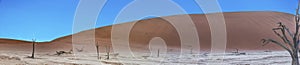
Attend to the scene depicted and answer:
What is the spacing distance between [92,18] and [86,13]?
41cm

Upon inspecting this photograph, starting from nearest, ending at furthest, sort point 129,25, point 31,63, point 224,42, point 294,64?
point 294,64 < point 31,63 < point 224,42 < point 129,25

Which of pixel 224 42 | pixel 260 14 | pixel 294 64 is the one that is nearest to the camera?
pixel 294 64

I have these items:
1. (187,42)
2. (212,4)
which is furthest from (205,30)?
(212,4)

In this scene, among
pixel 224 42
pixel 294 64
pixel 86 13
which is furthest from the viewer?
pixel 224 42

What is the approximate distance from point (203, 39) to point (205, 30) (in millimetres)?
6075

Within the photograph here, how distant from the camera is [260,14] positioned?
7369cm

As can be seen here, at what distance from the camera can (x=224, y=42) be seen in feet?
151

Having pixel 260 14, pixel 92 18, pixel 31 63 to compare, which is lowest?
pixel 31 63

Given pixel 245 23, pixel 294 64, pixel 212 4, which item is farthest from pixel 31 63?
pixel 245 23

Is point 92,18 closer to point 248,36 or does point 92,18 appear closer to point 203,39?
point 203,39

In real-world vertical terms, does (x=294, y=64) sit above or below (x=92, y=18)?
below

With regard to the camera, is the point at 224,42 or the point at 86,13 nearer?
the point at 86,13

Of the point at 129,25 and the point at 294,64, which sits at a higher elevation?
the point at 129,25

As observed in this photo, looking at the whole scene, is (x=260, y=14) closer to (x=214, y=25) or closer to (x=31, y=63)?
(x=214, y=25)
